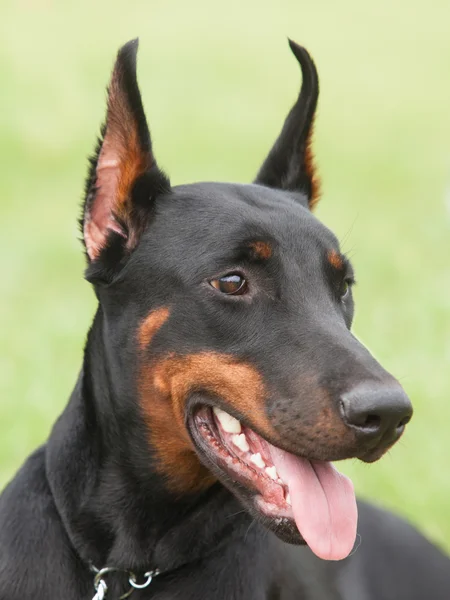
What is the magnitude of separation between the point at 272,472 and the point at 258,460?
72 millimetres

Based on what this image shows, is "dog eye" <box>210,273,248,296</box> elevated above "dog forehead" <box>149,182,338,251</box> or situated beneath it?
situated beneath

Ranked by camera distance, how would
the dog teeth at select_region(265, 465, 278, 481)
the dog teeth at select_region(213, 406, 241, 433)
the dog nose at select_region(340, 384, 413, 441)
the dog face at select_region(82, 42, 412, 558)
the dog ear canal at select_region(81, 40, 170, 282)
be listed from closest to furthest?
the dog nose at select_region(340, 384, 413, 441), the dog face at select_region(82, 42, 412, 558), the dog teeth at select_region(265, 465, 278, 481), the dog teeth at select_region(213, 406, 241, 433), the dog ear canal at select_region(81, 40, 170, 282)

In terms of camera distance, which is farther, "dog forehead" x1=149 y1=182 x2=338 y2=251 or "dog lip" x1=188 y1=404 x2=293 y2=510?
"dog forehead" x1=149 y1=182 x2=338 y2=251

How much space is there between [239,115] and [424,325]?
1129 cm

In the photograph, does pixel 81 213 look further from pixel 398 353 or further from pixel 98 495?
pixel 398 353

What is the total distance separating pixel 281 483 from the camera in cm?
351

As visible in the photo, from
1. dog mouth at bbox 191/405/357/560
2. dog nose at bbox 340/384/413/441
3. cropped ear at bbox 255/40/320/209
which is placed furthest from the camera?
cropped ear at bbox 255/40/320/209

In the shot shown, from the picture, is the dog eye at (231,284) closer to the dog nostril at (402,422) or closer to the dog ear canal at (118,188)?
the dog ear canal at (118,188)

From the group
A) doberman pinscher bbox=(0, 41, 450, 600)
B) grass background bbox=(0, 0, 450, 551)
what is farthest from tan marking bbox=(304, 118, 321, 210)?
grass background bbox=(0, 0, 450, 551)

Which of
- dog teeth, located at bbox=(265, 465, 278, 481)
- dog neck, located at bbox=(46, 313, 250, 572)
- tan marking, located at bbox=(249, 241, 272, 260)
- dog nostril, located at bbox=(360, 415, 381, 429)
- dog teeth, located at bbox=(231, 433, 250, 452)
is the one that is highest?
tan marking, located at bbox=(249, 241, 272, 260)

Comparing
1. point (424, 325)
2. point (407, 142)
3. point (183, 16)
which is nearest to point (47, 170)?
point (407, 142)

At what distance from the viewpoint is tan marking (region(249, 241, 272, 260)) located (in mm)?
3674

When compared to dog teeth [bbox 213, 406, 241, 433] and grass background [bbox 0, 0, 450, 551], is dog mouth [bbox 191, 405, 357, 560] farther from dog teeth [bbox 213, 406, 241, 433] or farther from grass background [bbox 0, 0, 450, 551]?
grass background [bbox 0, 0, 450, 551]

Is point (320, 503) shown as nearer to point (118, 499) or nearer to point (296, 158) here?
point (118, 499)
